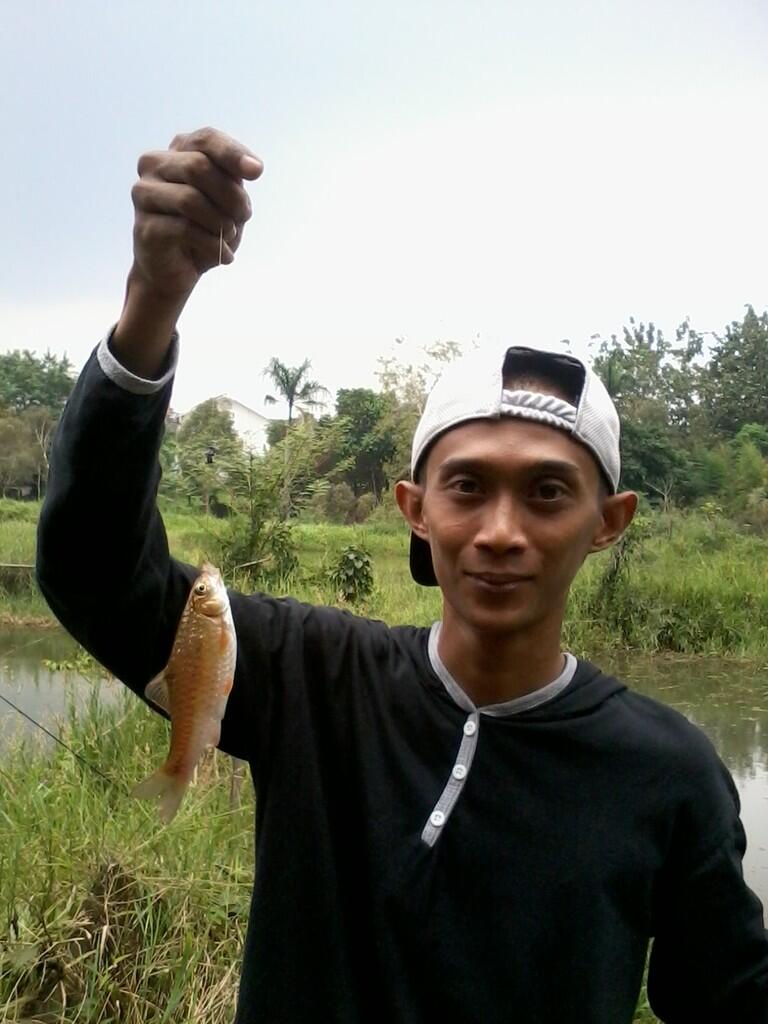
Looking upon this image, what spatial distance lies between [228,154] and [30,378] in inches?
1310

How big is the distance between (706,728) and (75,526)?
253 inches

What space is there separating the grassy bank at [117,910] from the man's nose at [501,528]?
195 centimetres

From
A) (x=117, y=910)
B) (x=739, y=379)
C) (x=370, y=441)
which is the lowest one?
(x=117, y=910)

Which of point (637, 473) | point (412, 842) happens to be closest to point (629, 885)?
point (412, 842)

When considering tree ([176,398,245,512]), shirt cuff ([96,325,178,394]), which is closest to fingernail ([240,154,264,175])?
shirt cuff ([96,325,178,394])

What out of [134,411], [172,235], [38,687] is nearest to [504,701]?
[134,411]

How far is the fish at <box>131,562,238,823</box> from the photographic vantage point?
1.27m

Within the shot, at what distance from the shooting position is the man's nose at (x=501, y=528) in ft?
4.28

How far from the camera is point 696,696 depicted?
313 inches

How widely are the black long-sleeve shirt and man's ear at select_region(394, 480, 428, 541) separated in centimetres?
19

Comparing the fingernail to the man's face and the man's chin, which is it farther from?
the man's chin

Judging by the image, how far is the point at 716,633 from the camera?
9.79 metres

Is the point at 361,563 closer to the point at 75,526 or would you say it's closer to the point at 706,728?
the point at 706,728

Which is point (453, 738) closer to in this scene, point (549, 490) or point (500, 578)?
point (500, 578)
